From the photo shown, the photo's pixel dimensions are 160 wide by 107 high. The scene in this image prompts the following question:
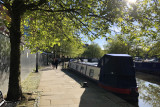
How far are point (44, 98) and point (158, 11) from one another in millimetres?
5670

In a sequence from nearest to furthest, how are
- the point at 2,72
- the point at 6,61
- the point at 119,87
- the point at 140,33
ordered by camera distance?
the point at 140,33
the point at 2,72
the point at 6,61
the point at 119,87

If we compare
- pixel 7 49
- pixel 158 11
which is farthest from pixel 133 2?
pixel 7 49

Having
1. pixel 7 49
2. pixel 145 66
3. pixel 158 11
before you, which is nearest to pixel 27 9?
pixel 7 49

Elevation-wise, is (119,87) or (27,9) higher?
(27,9)

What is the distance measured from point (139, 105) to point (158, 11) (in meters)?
4.27

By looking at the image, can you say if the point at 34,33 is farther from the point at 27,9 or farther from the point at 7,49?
the point at 27,9

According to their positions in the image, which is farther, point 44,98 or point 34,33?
point 34,33

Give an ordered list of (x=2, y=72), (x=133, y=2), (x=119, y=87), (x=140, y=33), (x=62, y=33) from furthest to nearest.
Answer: (x=62, y=33) → (x=119, y=87) → (x=2, y=72) → (x=140, y=33) → (x=133, y=2)

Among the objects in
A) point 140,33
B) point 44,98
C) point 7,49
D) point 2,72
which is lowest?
point 44,98

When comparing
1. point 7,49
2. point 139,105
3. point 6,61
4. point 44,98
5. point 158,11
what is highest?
point 158,11

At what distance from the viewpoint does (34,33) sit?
8609mm

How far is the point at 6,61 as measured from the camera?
23.6 feet

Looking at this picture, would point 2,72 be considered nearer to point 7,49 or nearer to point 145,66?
point 7,49

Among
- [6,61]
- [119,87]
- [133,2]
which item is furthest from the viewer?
[119,87]
